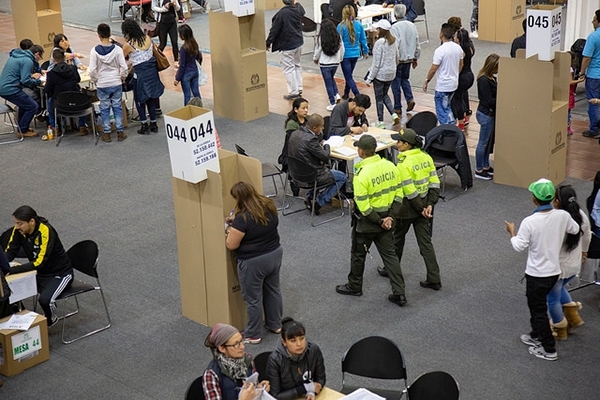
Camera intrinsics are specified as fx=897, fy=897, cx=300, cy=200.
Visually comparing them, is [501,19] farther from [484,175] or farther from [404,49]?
[484,175]

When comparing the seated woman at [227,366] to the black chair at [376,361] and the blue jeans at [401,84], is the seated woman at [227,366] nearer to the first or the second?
the black chair at [376,361]

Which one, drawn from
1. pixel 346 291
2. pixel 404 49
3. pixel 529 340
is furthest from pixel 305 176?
pixel 404 49

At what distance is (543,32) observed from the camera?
9.68 meters

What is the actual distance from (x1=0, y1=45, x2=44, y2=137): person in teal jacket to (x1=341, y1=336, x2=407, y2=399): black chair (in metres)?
7.90

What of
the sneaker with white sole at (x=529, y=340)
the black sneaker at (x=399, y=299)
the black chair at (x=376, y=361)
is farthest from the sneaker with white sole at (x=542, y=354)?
the black chair at (x=376, y=361)

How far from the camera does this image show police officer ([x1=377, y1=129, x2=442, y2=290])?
24.8 feet

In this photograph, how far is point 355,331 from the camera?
23.9ft

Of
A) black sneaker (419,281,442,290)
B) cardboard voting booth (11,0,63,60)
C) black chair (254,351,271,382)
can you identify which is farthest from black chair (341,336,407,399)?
cardboard voting booth (11,0,63,60)

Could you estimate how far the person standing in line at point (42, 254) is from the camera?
7.16 meters

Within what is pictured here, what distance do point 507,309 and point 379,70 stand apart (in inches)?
200

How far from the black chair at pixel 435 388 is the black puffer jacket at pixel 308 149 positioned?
4.03m

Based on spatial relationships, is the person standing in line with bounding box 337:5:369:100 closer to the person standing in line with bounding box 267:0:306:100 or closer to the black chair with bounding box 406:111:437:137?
the person standing in line with bounding box 267:0:306:100

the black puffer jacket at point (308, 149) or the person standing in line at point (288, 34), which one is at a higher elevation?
the person standing in line at point (288, 34)

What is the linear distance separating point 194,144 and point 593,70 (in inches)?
254
